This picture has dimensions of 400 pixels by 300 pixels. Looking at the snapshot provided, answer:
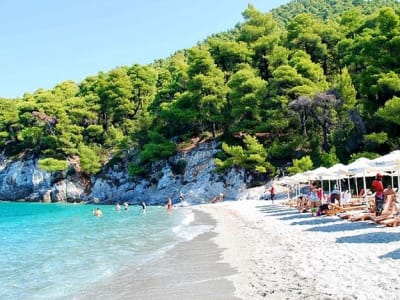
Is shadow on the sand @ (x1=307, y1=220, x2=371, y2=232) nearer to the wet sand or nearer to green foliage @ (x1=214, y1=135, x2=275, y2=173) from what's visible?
the wet sand

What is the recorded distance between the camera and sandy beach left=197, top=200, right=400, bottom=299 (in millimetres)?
7352

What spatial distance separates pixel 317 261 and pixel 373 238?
2785mm

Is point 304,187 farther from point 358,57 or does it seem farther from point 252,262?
point 252,262

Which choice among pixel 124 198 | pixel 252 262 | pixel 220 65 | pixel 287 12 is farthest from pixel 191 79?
pixel 287 12

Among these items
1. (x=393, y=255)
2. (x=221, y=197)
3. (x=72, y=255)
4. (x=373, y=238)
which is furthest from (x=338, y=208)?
(x=221, y=197)

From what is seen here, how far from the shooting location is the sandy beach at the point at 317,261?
7352 millimetres

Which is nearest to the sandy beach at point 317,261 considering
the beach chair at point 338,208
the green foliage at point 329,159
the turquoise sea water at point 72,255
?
the beach chair at point 338,208

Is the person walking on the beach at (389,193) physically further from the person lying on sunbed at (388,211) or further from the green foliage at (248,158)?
the green foliage at (248,158)

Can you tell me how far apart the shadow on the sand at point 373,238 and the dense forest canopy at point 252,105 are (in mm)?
17836

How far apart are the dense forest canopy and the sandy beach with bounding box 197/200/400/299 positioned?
16.5 m

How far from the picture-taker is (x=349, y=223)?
1568 centimetres

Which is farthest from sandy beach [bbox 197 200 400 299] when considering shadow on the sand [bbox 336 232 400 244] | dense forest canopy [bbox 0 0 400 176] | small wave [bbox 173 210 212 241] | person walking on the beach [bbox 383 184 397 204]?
dense forest canopy [bbox 0 0 400 176]

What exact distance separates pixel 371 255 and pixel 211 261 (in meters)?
4.33

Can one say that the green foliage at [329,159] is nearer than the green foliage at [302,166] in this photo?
Yes
